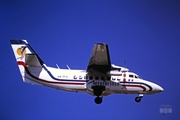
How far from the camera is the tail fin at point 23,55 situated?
817cm

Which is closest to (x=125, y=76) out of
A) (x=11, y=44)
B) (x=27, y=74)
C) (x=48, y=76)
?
(x=48, y=76)

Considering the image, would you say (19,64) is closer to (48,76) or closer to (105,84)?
(48,76)

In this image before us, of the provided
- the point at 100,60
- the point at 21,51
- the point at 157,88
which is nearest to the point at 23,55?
the point at 21,51

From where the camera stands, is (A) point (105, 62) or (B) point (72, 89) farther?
(B) point (72, 89)

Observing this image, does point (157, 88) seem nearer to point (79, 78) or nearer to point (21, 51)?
point (79, 78)

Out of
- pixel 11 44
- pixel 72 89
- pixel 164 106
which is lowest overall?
pixel 164 106

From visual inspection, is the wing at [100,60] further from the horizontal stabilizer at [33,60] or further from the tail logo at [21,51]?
the tail logo at [21,51]

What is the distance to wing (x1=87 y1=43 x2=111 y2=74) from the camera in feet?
23.0

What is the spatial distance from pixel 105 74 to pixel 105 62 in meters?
0.57

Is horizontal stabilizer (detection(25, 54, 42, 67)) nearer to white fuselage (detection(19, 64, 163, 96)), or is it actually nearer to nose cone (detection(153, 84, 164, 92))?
white fuselage (detection(19, 64, 163, 96))

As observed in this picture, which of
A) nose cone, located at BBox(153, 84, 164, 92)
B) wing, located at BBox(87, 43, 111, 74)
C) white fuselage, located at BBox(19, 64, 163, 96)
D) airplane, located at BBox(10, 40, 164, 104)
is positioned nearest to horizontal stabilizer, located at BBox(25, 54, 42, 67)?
airplane, located at BBox(10, 40, 164, 104)

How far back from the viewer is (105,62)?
25.1ft

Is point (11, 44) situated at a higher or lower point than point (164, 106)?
higher

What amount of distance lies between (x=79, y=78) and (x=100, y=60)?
3.20 ft
